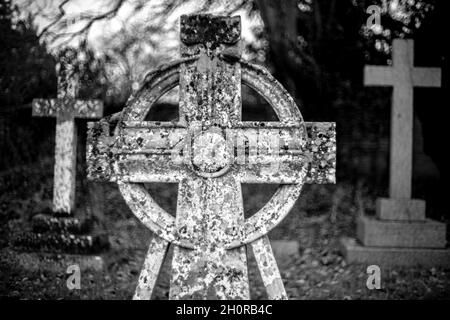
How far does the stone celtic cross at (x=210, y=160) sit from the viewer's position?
2.00 meters

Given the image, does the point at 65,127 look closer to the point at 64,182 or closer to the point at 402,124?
the point at 64,182

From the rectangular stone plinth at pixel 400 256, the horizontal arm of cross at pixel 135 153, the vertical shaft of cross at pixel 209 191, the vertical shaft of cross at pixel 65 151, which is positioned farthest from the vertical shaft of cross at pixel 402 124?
the vertical shaft of cross at pixel 65 151

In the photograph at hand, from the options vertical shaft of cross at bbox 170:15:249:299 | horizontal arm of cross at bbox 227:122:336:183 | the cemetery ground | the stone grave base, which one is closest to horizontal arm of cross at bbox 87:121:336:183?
horizontal arm of cross at bbox 227:122:336:183

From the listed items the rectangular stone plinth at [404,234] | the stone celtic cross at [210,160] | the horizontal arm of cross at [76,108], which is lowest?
the rectangular stone plinth at [404,234]

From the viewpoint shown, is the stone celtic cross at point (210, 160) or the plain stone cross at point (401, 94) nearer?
the stone celtic cross at point (210, 160)

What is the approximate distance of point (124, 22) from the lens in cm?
520

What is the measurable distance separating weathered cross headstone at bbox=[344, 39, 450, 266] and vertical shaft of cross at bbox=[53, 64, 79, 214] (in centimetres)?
348

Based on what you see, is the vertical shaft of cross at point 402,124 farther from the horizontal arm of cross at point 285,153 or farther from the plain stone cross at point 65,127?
the plain stone cross at point 65,127

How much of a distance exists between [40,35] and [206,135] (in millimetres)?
4139

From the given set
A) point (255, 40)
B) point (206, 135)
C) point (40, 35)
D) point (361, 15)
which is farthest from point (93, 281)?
point (361, 15)

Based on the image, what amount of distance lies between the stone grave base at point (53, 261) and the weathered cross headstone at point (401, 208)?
3.00m

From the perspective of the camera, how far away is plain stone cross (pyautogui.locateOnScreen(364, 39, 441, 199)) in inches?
167

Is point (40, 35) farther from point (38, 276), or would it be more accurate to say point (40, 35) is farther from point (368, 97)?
point (368, 97)

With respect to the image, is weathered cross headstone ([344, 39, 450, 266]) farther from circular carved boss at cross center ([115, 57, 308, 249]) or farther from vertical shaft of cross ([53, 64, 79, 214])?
vertical shaft of cross ([53, 64, 79, 214])
